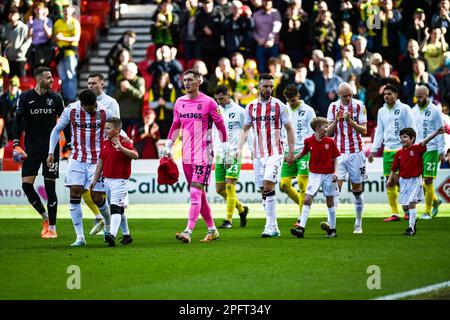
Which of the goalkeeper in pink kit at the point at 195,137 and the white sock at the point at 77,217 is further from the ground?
the goalkeeper in pink kit at the point at 195,137

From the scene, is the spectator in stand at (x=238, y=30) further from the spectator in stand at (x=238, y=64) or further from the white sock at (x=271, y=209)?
the white sock at (x=271, y=209)

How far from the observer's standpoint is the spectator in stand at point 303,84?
80.3 ft

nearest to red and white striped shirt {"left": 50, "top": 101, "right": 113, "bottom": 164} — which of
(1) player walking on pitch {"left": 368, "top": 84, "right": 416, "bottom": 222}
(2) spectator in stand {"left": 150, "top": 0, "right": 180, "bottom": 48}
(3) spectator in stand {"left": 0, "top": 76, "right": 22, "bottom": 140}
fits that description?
(1) player walking on pitch {"left": 368, "top": 84, "right": 416, "bottom": 222}

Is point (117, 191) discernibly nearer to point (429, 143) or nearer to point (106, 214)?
point (106, 214)

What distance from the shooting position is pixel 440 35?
25.5m

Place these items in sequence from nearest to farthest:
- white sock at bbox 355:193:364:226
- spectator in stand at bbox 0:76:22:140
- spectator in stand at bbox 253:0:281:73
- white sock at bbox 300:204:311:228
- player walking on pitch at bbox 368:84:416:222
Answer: white sock at bbox 300:204:311:228
white sock at bbox 355:193:364:226
player walking on pitch at bbox 368:84:416:222
spectator in stand at bbox 253:0:281:73
spectator in stand at bbox 0:76:22:140

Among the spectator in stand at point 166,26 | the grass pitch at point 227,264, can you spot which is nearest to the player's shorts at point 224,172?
the grass pitch at point 227,264

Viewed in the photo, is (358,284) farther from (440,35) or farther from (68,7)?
(68,7)

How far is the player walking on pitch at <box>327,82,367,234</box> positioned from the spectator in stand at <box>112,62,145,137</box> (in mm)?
9719

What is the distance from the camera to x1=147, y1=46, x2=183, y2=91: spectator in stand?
86.5ft

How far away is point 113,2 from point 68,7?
5051 millimetres

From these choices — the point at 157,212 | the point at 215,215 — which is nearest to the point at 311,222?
the point at 215,215

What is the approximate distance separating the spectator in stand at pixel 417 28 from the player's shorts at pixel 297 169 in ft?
29.1

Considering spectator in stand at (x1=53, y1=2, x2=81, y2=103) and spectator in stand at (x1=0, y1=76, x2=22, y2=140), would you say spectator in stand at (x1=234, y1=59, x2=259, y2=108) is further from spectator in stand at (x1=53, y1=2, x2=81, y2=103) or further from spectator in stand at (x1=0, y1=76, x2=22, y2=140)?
spectator in stand at (x1=0, y1=76, x2=22, y2=140)
